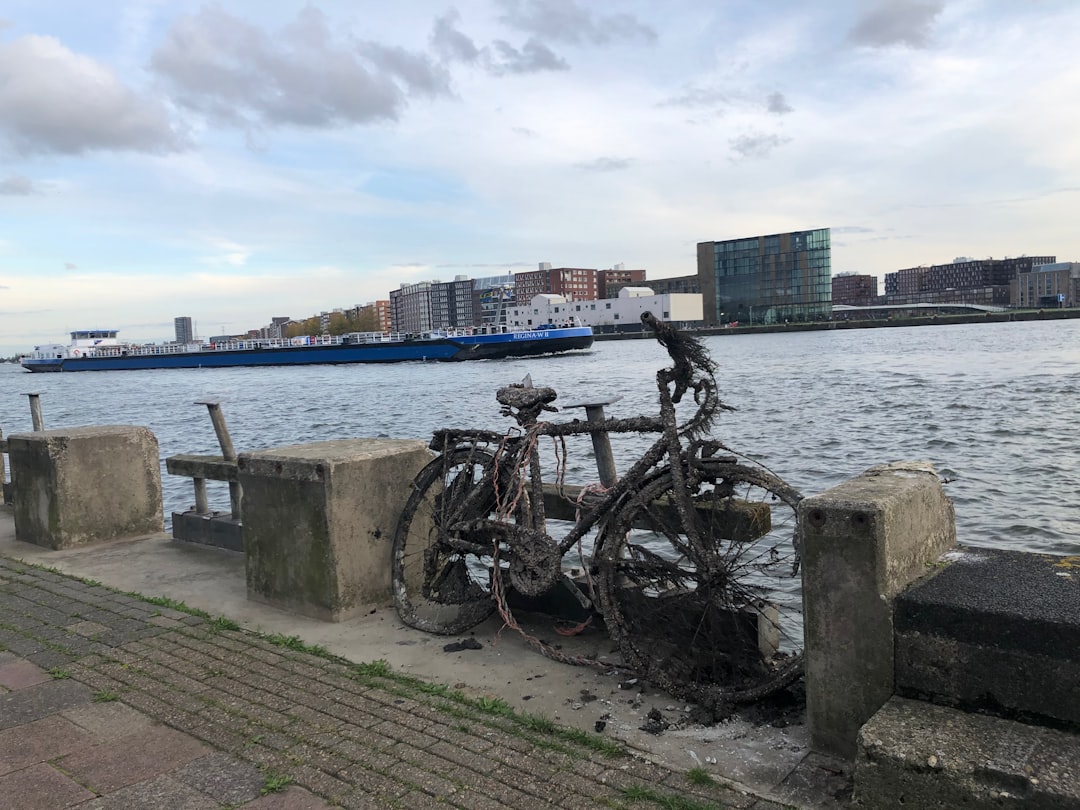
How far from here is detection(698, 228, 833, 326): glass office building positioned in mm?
145000

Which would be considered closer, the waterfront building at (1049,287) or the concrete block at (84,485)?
the concrete block at (84,485)

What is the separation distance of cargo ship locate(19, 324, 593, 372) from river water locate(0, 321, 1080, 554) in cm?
1877

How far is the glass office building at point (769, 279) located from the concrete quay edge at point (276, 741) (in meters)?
148

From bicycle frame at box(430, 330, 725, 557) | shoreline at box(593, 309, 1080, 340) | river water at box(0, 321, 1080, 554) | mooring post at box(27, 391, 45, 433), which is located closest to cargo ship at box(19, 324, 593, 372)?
river water at box(0, 321, 1080, 554)

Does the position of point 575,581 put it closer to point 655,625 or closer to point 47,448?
point 655,625

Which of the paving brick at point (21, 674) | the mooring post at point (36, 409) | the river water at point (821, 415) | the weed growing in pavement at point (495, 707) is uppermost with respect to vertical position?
the mooring post at point (36, 409)

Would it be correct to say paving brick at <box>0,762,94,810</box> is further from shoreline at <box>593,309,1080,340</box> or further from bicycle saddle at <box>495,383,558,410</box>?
shoreline at <box>593,309,1080,340</box>

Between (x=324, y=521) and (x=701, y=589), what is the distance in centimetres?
225

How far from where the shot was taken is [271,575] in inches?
208

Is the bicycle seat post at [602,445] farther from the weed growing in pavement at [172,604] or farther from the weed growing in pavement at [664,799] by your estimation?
the weed growing in pavement at [172,604]

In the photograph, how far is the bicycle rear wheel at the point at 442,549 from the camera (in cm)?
494

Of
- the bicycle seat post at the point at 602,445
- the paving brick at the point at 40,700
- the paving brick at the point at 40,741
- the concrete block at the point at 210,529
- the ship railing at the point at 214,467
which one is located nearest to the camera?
the paving brick at the point at 40,741

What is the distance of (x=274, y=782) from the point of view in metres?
3.16

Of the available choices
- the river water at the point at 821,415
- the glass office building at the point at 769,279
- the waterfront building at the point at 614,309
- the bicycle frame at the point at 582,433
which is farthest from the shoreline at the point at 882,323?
the bicycle frame at the point at 582,433
